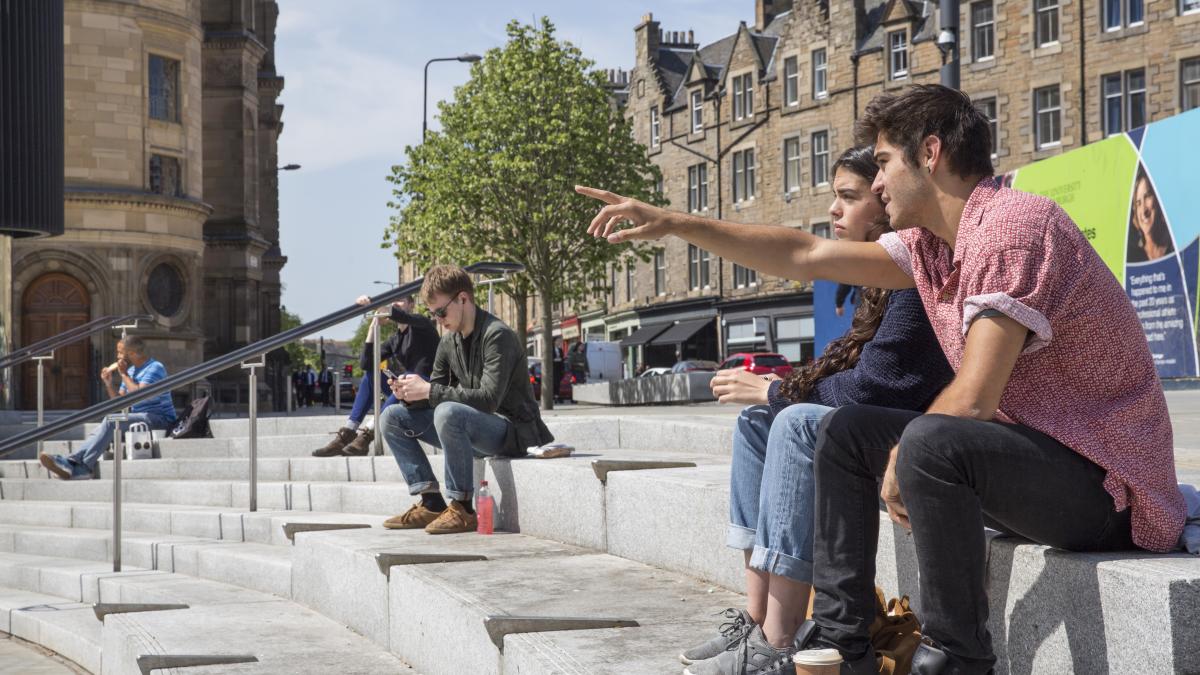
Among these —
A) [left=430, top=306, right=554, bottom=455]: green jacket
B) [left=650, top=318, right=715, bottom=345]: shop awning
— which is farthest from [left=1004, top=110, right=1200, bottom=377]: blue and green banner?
[left=650, top=318, right=715, bottom=345]: shop awning

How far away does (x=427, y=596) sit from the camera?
4.88 m

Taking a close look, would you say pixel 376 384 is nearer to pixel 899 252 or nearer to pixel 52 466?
pixel 52 466

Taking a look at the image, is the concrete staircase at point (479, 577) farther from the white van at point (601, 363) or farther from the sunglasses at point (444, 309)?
the white van at point (601, 363)

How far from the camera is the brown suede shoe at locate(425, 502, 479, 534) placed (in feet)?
22.4

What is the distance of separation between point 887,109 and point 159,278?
1353 inches

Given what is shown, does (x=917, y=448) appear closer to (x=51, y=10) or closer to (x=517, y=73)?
(x=51, y=10)

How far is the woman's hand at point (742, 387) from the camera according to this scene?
13.1 feet

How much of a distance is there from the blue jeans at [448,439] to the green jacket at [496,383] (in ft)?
0.21

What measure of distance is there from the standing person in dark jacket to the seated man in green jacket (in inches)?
67.7

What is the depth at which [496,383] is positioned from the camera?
23.5 ft

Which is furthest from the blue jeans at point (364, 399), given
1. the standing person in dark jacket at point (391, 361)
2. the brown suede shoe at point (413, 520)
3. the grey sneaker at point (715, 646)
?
the grey sneaker at point (715, 646)

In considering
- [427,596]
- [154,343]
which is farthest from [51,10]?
[154,343]

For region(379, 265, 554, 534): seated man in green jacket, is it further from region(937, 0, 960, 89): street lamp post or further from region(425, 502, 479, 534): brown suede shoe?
region(937, 0, 960, 89): street lamp post

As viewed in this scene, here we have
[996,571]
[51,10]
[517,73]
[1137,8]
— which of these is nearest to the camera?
[996,571]
